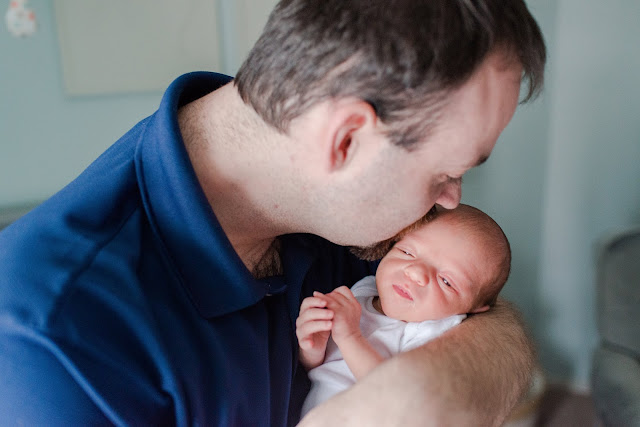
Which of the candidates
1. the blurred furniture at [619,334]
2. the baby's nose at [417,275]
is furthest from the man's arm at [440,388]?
the blurred furniture at [619,334]

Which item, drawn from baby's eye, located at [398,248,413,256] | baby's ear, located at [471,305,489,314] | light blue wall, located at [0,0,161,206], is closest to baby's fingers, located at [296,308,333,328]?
baby's eye, located at [398,248,413,256]

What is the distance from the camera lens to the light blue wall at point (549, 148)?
1.87 meters

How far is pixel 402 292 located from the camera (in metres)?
1.18

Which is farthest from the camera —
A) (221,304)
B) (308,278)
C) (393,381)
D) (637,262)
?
(637,262)

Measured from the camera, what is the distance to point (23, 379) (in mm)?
678

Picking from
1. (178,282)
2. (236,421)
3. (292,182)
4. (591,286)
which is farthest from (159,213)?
(591,286)

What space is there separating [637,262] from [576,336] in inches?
27.0

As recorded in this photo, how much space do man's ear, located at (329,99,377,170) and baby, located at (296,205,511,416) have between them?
0.30 metres

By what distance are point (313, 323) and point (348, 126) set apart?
35 cm

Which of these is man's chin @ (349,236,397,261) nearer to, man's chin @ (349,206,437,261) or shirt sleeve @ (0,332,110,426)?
man's chin @ (349,206,437,261)

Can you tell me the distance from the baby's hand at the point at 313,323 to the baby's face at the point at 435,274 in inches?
7.2

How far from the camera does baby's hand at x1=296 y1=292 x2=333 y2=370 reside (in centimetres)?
101

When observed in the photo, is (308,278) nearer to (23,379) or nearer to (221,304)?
(221,304)

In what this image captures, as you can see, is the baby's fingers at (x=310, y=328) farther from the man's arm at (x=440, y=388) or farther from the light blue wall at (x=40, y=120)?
the light blue wall at (x=40, y=120)
